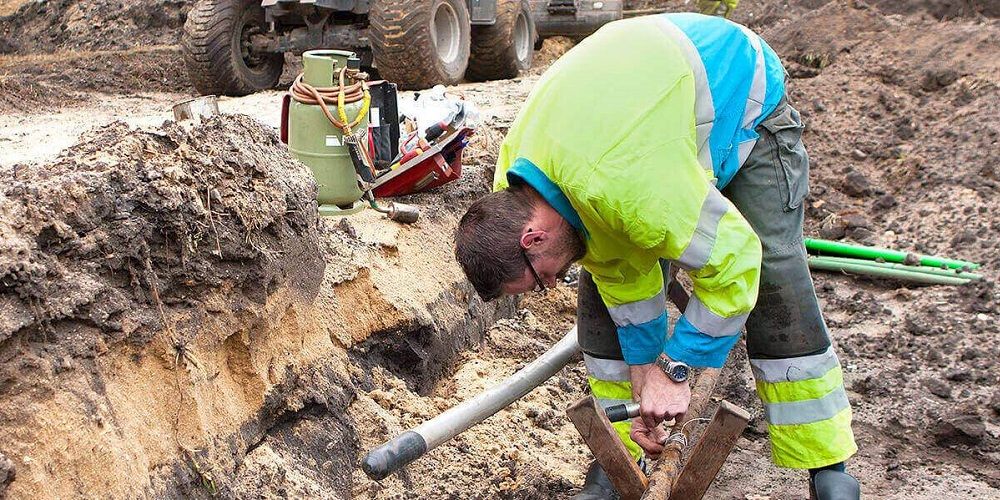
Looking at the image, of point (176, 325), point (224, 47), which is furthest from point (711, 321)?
point (224, 47)

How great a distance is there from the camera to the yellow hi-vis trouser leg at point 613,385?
125 inches

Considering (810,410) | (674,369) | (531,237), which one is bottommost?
(810,410)

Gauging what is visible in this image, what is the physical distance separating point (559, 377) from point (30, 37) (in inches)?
553

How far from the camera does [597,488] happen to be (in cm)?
316

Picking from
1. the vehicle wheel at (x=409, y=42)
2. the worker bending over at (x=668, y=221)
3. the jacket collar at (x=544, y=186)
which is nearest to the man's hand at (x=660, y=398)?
the worker bending over at (x=668, y=221)

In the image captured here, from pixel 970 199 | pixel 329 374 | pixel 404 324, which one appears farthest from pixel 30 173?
pixel 970 199

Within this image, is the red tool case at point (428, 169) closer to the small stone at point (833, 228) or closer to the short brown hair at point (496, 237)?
the short brown hair at point (496, 237)

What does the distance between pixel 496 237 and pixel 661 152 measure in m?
0.46

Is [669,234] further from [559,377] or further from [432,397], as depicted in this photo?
[559,377]

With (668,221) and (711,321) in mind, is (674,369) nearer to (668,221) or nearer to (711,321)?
(711,321)

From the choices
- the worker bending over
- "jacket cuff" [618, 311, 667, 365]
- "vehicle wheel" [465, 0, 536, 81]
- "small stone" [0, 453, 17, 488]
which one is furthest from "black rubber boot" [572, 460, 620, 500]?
"vehicle wheel" [465, 0, 536, 81]

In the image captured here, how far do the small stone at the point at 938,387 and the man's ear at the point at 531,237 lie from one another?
2.65 meters

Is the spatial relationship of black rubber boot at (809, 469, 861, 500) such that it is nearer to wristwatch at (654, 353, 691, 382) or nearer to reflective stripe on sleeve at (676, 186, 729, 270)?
wristwatch at (654, 353, 691, 382)

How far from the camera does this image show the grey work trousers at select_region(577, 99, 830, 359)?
2834mm
